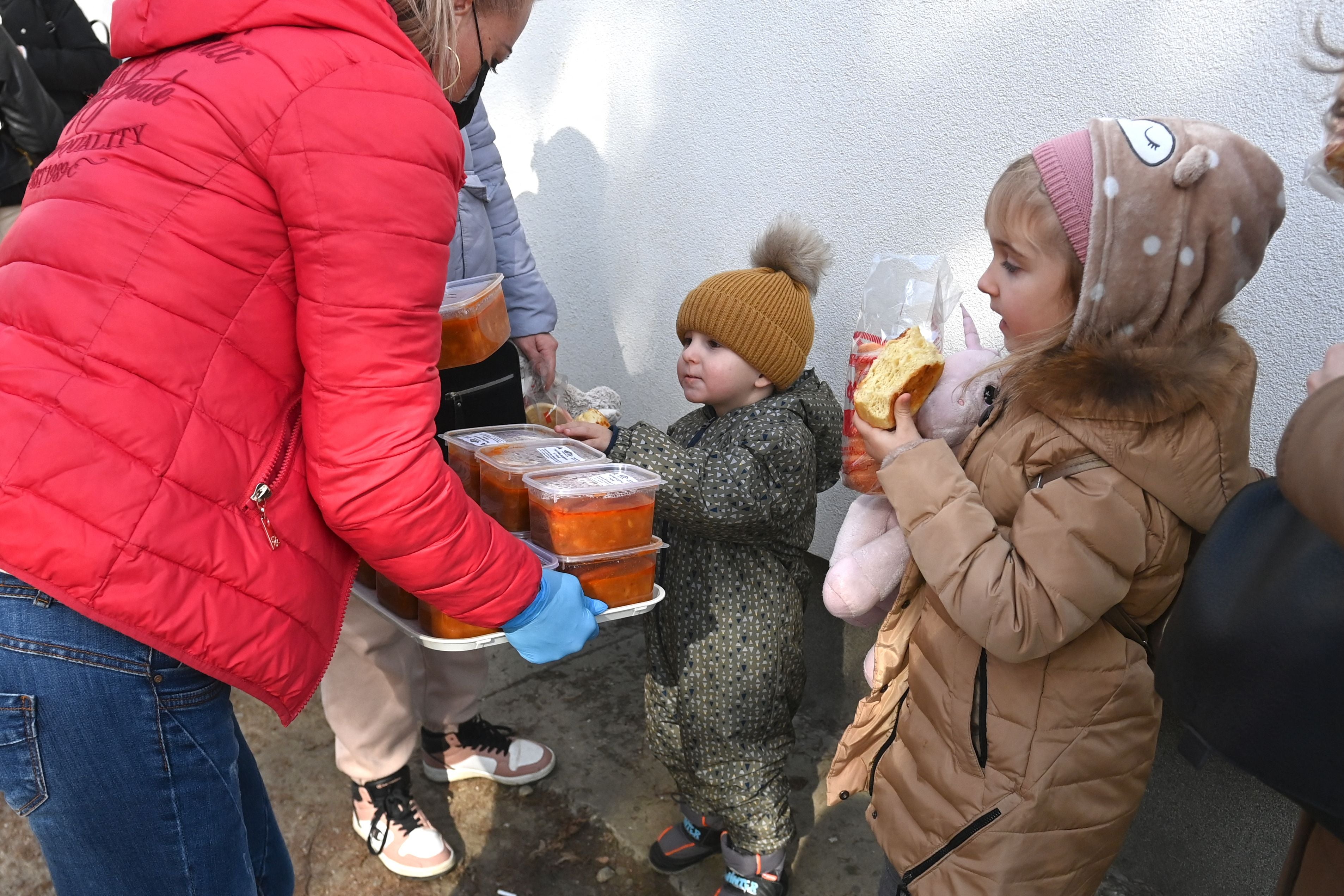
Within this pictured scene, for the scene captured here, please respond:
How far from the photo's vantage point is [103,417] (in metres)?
1.14

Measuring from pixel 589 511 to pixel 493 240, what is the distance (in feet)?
4.30

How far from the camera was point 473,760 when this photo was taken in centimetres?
288

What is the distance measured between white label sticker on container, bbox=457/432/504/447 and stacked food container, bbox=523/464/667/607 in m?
0.20

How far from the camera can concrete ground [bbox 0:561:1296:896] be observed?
2.26m

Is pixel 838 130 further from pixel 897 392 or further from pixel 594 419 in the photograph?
pixel 897 392

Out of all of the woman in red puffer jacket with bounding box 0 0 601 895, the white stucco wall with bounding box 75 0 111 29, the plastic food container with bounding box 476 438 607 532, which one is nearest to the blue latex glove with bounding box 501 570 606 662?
the plastic food container with bounding box 476 438 607 532

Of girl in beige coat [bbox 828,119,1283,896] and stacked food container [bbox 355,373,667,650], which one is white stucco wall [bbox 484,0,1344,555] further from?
stacked food container [bbox 355,373,667,650]

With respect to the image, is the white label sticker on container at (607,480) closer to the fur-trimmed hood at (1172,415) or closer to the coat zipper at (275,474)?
the coat zipper at (275,474)

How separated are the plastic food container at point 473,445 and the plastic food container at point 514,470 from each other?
0.03 m

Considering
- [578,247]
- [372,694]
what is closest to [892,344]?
[372,694]

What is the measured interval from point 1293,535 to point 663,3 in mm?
2836

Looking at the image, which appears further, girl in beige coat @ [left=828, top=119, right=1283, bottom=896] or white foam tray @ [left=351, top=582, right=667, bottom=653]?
white foam tray @ [left=351, top=582, right=667, bottom=653]

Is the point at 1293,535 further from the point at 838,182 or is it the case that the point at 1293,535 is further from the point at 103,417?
the point at 838,182

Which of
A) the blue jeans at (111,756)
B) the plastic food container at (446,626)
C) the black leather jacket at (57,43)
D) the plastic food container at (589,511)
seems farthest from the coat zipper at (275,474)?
the black leather jacket at (57,43)
